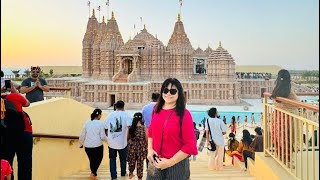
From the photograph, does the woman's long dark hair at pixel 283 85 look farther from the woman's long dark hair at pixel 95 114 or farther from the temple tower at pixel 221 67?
the temple tower at pixel 221 67

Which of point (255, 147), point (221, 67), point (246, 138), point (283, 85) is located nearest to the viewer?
point (283, 85)

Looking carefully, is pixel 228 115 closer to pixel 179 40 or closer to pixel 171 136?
pixel 179 40

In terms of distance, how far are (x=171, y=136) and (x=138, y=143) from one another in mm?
2188

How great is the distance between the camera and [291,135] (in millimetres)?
3805

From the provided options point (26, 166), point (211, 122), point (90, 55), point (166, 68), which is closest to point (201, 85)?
point (166, 68)

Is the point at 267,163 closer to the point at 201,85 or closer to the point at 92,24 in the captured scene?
the point at 201,85

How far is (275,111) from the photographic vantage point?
14.6ft

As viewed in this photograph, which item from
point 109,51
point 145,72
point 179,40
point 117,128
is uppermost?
point 179,40

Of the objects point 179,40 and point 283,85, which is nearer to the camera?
point 283,85

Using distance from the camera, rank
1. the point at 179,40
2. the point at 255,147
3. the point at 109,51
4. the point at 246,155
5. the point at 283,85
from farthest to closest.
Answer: the point at 179,40 → the point at 109,51 → the point at 246,155 → the point at 255,147 → the point at 283,85

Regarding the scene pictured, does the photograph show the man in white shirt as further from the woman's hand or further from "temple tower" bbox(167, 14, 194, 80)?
"temple tower" bbox(167, 14, 194, 80)

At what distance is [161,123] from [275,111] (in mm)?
2022

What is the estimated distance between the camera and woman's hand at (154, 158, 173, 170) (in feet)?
9.65

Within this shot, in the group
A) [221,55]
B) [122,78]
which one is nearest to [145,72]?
[122,78]
